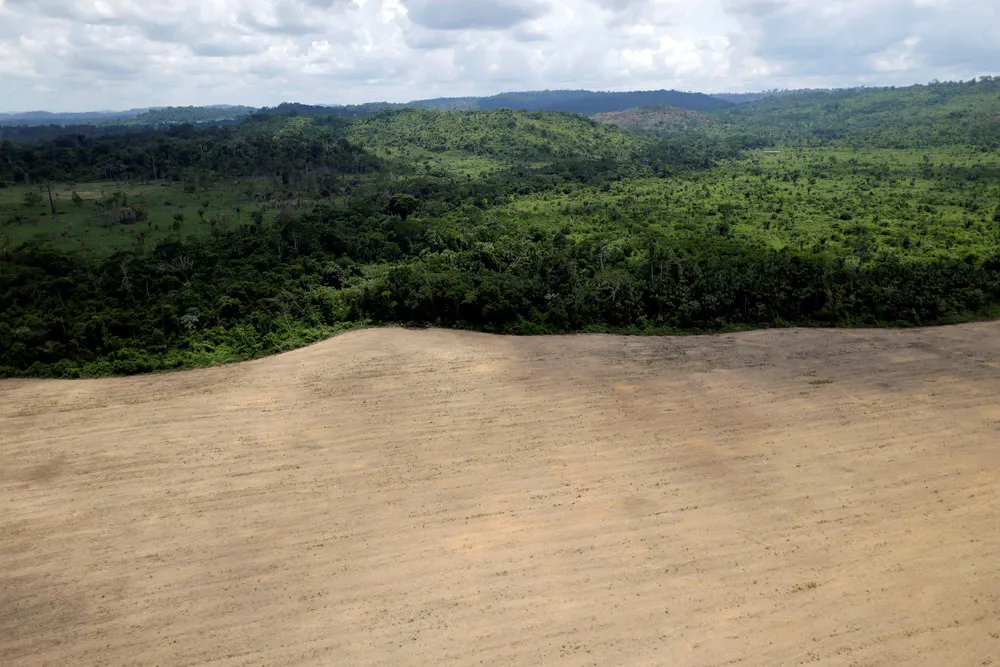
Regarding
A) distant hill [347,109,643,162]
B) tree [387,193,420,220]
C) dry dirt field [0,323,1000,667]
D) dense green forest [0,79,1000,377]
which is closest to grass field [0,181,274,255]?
dense green forest [0,79,1000,377]

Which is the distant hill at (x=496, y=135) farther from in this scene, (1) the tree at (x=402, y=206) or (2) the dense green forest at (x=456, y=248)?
(1) the tree at (x=402, y=206)

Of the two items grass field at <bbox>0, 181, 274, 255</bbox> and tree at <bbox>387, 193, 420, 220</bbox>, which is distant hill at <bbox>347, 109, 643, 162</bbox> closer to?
grass field at <bbox>0, 181, 274, 255</bbox>

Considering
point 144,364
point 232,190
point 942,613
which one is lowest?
point 942,613

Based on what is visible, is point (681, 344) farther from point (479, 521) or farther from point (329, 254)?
point (329, 254)

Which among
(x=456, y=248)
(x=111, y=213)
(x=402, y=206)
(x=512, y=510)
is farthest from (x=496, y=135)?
(x=512, y=510)

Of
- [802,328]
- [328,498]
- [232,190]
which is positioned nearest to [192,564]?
[328,498]

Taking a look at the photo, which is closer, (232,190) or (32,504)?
(32,504)

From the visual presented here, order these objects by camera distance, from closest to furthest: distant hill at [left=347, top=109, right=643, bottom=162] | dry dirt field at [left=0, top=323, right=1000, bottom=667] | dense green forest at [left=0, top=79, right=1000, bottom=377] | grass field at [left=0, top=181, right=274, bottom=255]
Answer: dry dirt field at [left=0, top=323, right=1000, bottom=667]
dense green forest at [left=0, top=79, right=1000, bottom=377]
grass field at [left=0, top=181, right=274, bottom=255]
distant hill at [left=347, top=109, right=643, bottom=162]

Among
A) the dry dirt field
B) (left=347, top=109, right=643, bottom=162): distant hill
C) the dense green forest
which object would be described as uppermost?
(left=347, top=109, right=643, bottom=162): distant hill
